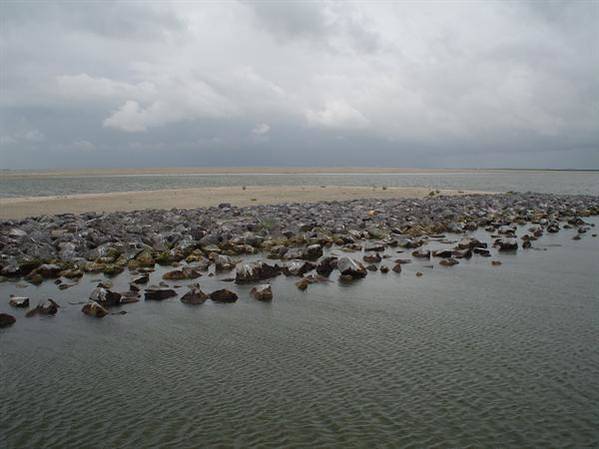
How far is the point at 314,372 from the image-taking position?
287 inches

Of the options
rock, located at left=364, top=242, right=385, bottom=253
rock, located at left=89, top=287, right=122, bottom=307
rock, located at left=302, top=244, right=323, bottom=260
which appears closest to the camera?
rock, located at left=89, top=287, right=122, bottom=307

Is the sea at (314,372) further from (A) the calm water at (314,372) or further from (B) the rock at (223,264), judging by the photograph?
(B) the rock at (223,264)

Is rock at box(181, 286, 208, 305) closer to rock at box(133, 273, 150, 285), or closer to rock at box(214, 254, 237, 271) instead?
rock at box(133, 273, 150, 285)

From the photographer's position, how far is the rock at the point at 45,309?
1051cm

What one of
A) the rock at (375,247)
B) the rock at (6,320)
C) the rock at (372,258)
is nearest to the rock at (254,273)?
the rock at (372,258)

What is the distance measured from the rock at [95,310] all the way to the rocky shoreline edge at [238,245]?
0.02m

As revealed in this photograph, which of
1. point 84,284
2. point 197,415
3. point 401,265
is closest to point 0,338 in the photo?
point 84,284

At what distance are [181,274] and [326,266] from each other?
4.25 metres

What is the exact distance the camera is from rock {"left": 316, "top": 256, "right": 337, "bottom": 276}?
1411 centimetres

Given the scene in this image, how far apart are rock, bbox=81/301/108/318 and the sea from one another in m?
0.21

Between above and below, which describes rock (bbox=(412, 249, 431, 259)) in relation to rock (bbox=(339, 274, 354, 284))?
above

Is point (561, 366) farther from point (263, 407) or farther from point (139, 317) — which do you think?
point (139, 317)

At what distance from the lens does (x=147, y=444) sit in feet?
17.7

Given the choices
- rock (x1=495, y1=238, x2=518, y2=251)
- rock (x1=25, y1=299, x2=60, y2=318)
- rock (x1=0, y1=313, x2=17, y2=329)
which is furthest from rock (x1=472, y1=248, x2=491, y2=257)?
rock (x1=0, y1=313, x2=17, y2=329)
